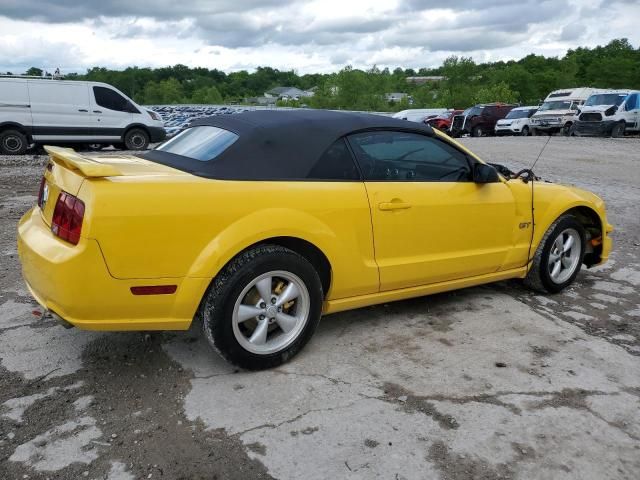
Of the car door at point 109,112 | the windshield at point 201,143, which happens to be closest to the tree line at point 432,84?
the car door at point 109,112

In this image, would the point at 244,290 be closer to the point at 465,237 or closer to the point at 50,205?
the point at 50,205

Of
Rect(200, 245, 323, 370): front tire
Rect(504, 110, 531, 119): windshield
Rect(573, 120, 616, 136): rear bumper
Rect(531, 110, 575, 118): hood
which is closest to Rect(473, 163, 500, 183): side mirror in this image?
Rect(200, 245, 323, 370): front tire

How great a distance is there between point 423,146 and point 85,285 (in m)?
2.42

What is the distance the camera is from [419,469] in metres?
2.46

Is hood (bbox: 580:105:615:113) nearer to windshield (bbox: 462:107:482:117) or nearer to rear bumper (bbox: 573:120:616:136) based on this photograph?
rear bumper (bbox: 573:120:616:136)

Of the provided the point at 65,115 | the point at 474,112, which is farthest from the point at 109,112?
the point at 474,112

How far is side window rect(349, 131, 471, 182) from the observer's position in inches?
147

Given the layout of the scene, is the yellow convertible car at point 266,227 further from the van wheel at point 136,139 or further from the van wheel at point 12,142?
the van wheel at point 136,139

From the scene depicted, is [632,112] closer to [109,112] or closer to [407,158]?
[109,112]

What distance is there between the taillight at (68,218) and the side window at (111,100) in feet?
41.9

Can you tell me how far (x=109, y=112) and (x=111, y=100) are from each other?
0.33 metres

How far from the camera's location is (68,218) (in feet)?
9.61

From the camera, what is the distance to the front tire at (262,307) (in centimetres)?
308

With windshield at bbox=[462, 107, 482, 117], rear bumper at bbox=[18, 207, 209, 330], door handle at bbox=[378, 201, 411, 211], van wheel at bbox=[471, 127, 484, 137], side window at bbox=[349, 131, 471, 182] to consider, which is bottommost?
van wheel at bbox=[471, 127, 484, 137]
